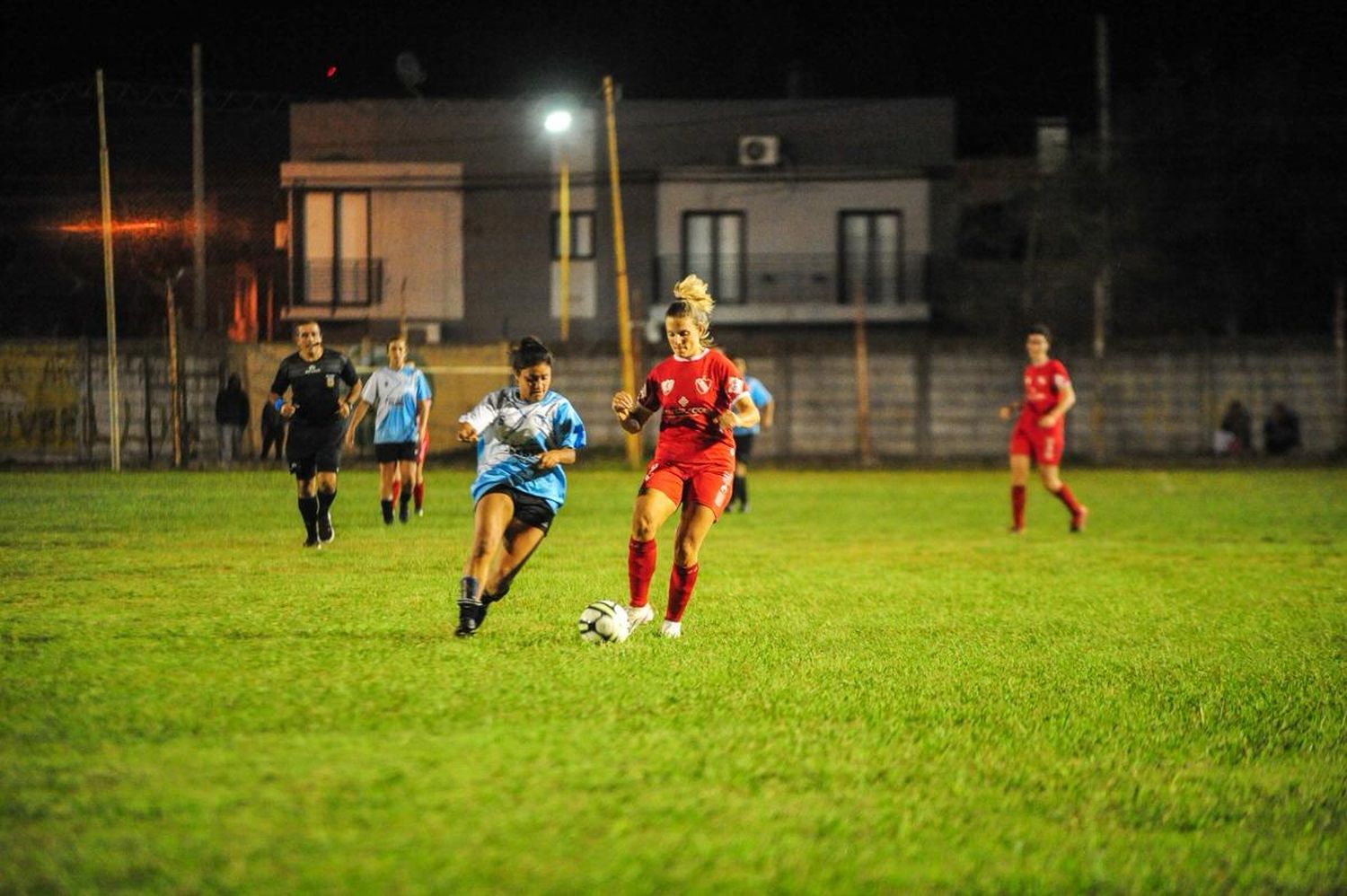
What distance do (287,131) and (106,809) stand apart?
34968 millimetres

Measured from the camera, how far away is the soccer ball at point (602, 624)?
27.3ft

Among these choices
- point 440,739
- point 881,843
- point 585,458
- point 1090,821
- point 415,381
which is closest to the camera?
point 881,843

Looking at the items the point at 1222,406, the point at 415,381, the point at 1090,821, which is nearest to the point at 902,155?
the point at 1222,406

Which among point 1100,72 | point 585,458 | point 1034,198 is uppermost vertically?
point 1100,72

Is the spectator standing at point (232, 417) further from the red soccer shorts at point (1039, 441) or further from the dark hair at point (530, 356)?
the dark hair at point (530, 356)

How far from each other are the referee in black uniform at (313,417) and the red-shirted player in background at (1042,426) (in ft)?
22.9

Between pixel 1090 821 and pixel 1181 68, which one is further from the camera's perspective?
pixel 1181 68

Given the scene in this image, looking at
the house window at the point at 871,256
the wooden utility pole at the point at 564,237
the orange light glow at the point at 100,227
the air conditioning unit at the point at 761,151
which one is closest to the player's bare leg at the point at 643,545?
the orange light glow at the point at 100,227

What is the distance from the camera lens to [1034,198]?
38.8 m

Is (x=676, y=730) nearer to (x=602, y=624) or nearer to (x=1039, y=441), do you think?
(x=602, y=624)

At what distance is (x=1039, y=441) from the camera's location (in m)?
16.9

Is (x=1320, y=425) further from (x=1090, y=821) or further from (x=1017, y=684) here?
(x=1090, y=821)

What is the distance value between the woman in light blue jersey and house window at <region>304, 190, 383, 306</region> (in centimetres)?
3033

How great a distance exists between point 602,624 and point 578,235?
32817 mm
